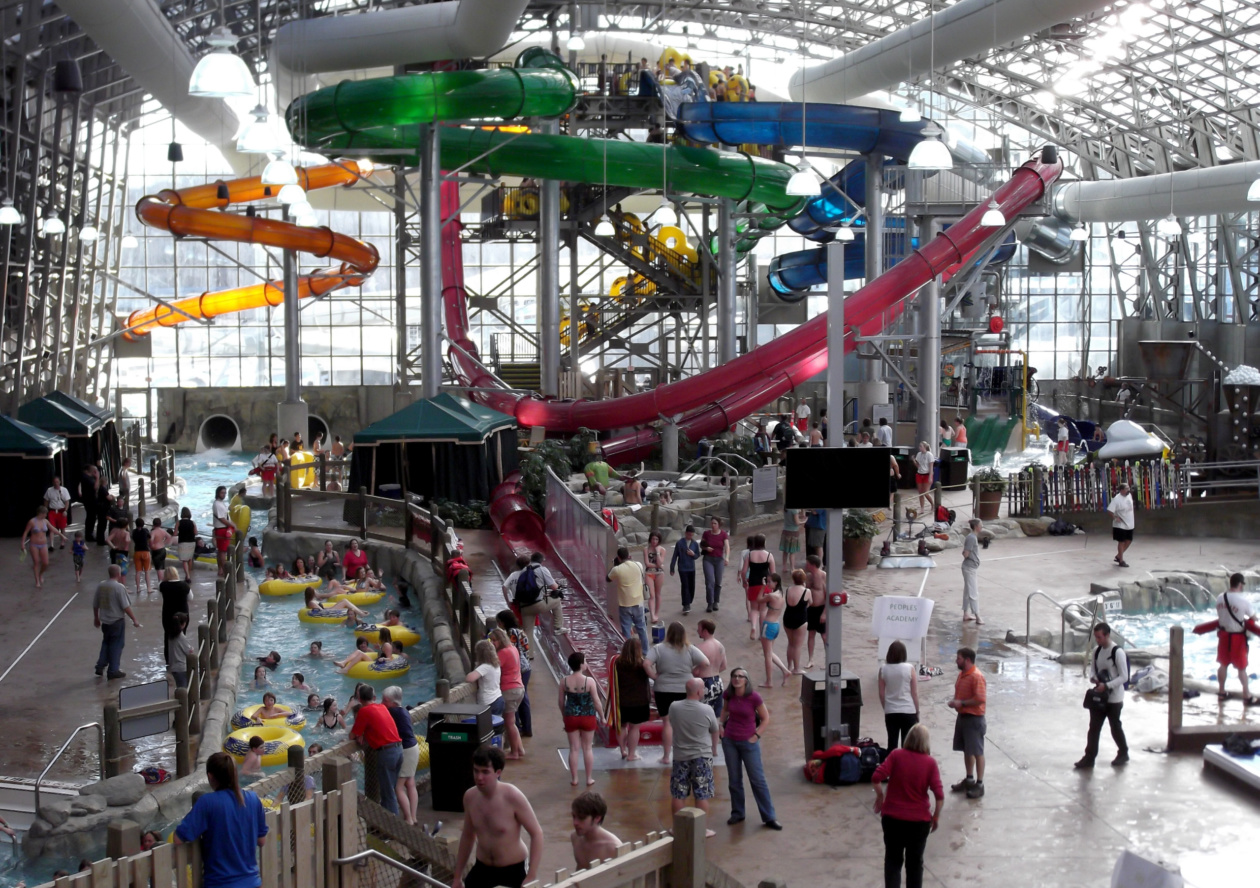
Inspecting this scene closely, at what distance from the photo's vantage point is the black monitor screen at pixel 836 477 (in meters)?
8.59

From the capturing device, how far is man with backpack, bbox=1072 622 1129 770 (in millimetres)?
9031

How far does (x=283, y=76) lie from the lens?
24.9 metres

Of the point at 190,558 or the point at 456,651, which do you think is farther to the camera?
the point at 190,558

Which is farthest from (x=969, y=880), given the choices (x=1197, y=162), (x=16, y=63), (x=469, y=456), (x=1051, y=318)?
(x=1051, y=318)

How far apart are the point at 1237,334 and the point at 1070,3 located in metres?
16.8

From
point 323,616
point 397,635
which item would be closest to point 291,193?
point 323,616

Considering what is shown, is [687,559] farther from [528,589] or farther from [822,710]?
[822,710]

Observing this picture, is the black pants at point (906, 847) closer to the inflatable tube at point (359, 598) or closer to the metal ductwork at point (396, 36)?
the inflatable tube at point (359, 598)

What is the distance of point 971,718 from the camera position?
8547mm

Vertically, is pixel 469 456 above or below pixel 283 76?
below

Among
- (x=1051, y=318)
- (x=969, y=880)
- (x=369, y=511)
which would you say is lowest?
(x=969, y=880)

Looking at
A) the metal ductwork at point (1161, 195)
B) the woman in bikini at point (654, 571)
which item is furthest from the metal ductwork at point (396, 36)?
the metal ductwork at point (1161, 195)

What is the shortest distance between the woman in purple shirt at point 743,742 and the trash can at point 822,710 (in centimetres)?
97

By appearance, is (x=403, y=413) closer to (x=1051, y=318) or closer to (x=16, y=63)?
(x=16, y=63)
